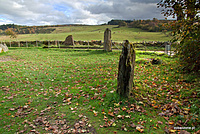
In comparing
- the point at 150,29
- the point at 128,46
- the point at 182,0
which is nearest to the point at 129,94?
the point at 128,46

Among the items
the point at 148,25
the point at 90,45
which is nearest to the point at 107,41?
the point at 90,45

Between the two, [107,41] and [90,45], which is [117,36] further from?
[107,41]

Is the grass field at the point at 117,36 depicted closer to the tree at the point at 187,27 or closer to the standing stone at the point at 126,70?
the tree at the point at 187,27

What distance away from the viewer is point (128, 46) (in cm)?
616

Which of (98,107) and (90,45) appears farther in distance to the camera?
(90,45)

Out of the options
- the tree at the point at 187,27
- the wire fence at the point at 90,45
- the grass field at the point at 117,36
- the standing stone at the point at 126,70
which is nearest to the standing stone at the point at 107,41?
the wire fence at the point at 90,45

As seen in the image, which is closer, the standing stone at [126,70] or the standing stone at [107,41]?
the standing stone at [126,70]

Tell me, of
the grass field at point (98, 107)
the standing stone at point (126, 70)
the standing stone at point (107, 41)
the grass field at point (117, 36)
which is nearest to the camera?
the grass field at point (98, 107)

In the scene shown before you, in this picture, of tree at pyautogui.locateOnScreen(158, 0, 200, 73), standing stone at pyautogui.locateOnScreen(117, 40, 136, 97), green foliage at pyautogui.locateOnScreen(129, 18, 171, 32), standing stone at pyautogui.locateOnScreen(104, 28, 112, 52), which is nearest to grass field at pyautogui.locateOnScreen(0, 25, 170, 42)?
green foliage at pyautogui.locateOnScreen(129, 18, 171, 32)

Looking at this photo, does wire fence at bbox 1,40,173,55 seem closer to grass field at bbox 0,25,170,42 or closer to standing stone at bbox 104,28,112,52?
standing stone at bbox 104,28,112,52

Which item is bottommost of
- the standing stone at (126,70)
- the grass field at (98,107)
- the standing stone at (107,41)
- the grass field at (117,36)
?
the grass field at (98,107)

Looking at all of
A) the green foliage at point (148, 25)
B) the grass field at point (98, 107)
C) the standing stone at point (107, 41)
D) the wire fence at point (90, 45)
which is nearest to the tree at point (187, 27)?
the grass field at point (98, 107)

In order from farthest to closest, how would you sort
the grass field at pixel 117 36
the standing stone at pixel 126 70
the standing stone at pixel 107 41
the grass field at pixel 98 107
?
the grass field at pixel 117 36 → the standing stone at pixel 107 41 → the standing stone at pixel 126 70 → the grass field at pixel 98 107

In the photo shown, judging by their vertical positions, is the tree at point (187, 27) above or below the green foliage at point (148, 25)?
below
